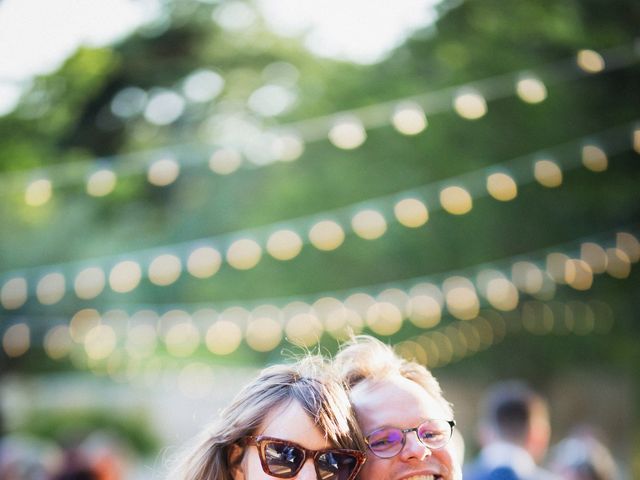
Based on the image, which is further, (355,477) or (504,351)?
(504,351)

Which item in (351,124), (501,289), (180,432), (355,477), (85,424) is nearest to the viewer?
(355,477)

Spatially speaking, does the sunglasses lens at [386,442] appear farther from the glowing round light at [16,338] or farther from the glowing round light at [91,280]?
the glowing round light at [16,338]

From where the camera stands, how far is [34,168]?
13.5 meters

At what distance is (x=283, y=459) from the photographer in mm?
2088

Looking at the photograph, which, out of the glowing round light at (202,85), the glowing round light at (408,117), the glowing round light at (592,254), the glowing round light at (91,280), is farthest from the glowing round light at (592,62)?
the glowing round light at (202,85)

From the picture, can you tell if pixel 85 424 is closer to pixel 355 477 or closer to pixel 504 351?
pixel 504 351

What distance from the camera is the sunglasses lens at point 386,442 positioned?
217cm

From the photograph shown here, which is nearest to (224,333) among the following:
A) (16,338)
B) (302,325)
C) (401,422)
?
(302,325)

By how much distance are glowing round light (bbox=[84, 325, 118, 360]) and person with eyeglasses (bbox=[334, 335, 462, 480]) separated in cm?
1689

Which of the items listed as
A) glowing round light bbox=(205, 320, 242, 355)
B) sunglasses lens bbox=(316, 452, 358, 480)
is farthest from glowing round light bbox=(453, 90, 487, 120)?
glowing round light bbox=(205, 320, 242, 355)

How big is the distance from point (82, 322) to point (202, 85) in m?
5.11

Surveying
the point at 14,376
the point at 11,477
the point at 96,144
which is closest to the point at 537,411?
the point at 11,477

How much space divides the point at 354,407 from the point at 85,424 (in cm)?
1923

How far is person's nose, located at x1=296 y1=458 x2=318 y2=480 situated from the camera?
6.75 feet
